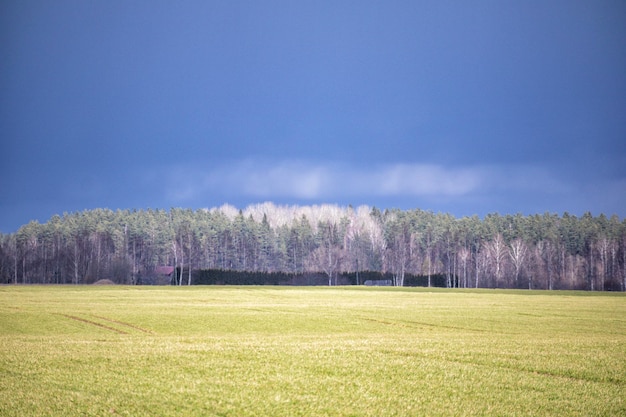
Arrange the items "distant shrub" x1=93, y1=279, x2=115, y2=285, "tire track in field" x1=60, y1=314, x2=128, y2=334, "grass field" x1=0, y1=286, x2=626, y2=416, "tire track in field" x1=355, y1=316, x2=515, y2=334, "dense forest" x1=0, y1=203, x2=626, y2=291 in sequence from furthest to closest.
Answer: "dense forest" x1=0, y1=203, x2=626, y2=291 → "distant shrub" x1=93, y1=279, x2=115, y2=285 → "tire track in field" x1=355, y1=316, x2=515, y2=334 → "tire track in field" x1=60, y1=314, x2=128, y2=334 → "grass field" x1=0, y1=286, x2=626, y2=416

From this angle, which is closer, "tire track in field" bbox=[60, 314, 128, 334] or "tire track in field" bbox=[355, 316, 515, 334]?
"tire track in field" bbox=[60, 314, 128, 334]

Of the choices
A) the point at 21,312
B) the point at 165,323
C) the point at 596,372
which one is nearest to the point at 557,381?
the point at 596,372

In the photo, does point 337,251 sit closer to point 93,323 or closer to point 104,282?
point 104,282

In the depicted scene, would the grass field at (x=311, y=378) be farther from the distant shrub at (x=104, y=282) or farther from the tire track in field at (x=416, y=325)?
the distant shrub at (x=104, y=282)

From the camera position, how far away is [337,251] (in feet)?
537

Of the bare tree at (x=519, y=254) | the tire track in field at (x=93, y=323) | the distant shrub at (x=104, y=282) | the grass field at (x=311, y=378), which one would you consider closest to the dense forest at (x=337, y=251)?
the bare tree at (x=519, y=254)

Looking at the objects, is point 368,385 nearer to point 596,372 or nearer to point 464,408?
point 464,408

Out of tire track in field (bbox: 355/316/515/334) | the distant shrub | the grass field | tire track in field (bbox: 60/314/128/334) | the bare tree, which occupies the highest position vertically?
the bare tree

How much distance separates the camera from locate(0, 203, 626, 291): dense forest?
14512 cm

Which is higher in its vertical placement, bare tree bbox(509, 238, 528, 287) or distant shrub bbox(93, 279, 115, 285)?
bare tree bbox(509, 238, 528, 287)

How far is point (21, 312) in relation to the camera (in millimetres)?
43844

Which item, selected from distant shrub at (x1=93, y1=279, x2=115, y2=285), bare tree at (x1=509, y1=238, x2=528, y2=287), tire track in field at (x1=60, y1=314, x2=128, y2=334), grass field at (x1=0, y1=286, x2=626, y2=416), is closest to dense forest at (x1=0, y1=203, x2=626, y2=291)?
bare tree at (x1=509, y1=238, x2=528, y2=287)

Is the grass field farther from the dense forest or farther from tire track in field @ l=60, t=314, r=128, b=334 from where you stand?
the dense forest

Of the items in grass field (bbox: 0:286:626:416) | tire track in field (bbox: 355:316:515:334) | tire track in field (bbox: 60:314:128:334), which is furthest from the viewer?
tire track in field (bbox: 355:316:515:334)
